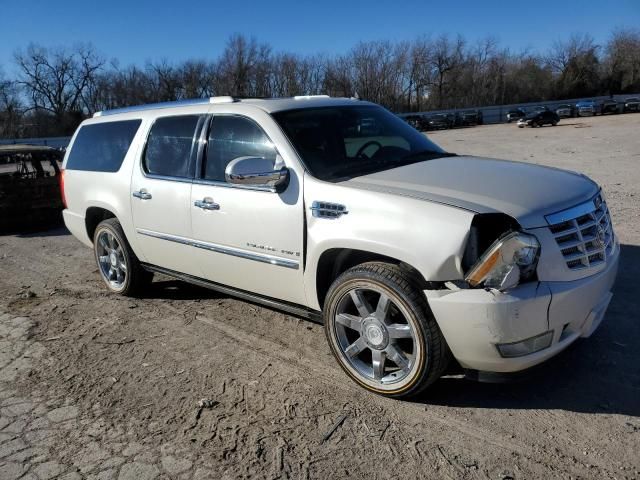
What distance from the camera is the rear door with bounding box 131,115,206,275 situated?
4.43m

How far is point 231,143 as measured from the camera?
4172 millimetres

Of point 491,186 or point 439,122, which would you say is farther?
point 439,122

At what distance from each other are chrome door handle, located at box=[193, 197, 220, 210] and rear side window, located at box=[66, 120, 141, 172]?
1359mm

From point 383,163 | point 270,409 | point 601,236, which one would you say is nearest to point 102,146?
point 383,163

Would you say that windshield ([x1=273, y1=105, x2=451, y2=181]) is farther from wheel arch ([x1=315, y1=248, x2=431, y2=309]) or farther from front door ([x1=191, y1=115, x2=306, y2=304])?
wheel arch ([x1=315, y1=248, x2=431, y2=309])

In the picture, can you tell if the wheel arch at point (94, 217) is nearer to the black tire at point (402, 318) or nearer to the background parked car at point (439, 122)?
the black tire at point (402, 318)

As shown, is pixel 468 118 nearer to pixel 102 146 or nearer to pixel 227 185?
pixel 102 146

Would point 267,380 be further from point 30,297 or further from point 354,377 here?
point 30,297

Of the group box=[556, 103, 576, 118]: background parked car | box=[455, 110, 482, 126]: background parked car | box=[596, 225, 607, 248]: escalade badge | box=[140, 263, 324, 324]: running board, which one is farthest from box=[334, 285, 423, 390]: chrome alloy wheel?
box=[556, 103, 576, 118]: background parked car

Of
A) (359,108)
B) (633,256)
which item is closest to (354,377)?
(359,108)

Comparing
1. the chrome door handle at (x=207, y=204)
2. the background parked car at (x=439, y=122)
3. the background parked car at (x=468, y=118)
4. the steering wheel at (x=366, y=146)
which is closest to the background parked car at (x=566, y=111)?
the background parked car at (x=468, y=118)

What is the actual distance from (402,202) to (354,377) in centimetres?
119

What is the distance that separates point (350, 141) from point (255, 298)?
1405 millimetres

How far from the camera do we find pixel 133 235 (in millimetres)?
5074
